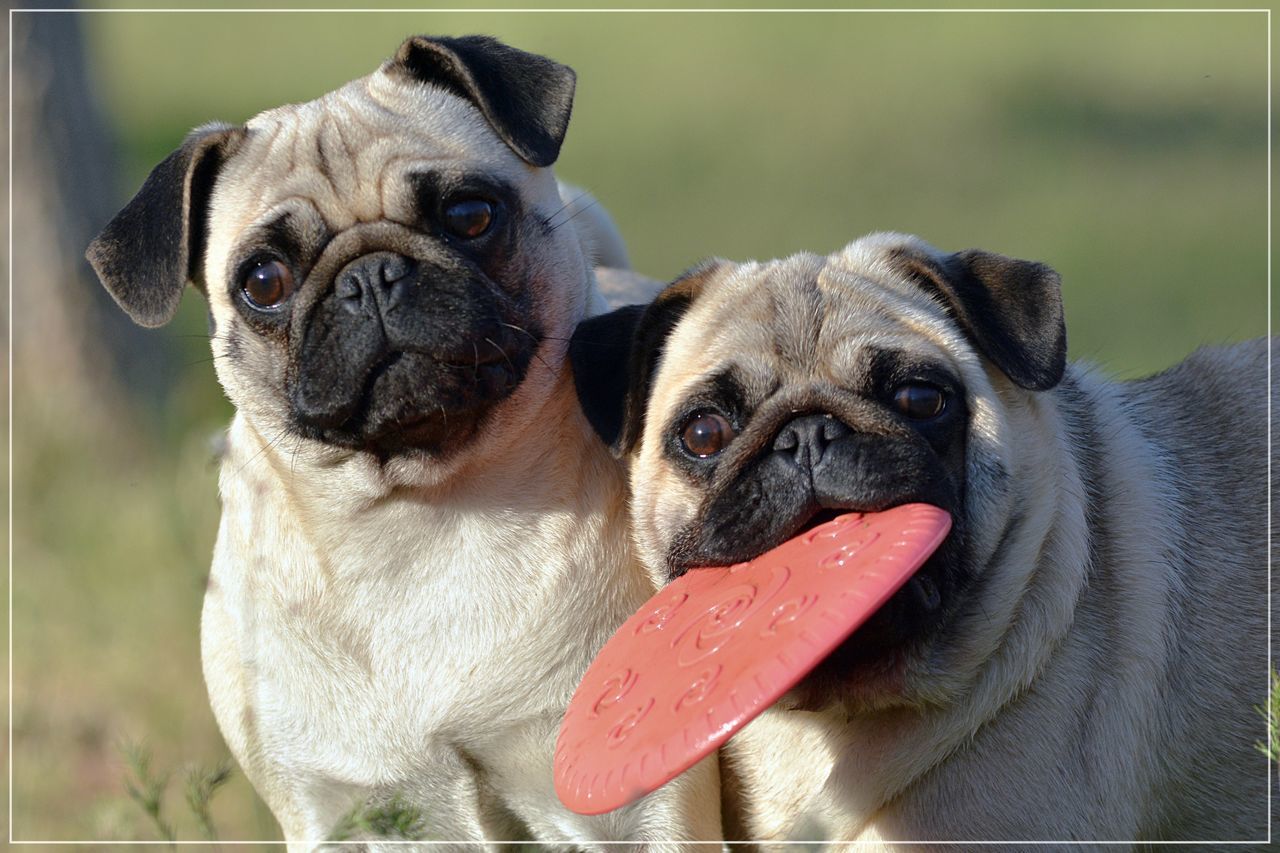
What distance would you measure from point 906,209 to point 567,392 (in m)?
10.8

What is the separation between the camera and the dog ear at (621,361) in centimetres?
397

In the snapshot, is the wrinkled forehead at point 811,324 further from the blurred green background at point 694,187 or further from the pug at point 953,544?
the blurred green background at point 694,187

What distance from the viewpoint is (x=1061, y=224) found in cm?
1388

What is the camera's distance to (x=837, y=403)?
356 centimetres

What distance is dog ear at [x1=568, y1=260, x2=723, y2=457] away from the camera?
3969mm

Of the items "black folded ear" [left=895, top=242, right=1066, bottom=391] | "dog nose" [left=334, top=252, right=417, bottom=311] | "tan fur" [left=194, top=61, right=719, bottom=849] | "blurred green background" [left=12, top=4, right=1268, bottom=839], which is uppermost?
"black folded ear" [left=895, top=242, right=1066, bottom=391]

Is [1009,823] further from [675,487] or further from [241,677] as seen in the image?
[241,677]

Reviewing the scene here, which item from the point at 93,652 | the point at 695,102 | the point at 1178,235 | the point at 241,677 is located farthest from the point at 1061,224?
the point at 241,677

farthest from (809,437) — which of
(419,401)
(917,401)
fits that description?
(419,401)

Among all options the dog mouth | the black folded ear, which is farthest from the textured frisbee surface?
the dog mouth

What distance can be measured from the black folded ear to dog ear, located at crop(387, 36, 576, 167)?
115 centimetres

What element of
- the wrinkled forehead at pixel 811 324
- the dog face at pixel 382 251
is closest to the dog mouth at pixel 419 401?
the dog face at pixel 382 251

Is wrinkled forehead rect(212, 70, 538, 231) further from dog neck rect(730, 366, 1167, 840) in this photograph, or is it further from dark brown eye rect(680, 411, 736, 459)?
dog neck rect(730, 366, 1167, 840)

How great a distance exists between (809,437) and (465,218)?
124 cm
